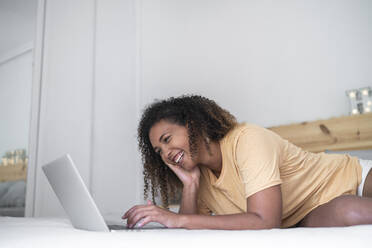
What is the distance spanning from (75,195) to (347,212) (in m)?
0.77

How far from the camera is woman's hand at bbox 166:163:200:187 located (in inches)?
66.2

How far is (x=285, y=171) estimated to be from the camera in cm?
140

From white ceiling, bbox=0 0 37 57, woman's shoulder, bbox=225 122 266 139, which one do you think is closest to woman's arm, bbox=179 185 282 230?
woman's shoulder, bbox=225 122 266 139

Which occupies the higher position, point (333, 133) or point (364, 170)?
point (333, 133)

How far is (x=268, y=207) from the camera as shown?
1.12 m

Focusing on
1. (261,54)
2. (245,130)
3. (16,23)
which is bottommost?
(245,130)

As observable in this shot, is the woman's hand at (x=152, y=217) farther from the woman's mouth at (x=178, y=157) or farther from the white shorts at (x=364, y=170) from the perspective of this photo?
the white shorts at (x=364, y=170)

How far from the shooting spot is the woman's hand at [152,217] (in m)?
1.09

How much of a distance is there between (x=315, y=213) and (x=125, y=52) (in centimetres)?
239

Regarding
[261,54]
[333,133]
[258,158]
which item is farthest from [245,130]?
[261,54]

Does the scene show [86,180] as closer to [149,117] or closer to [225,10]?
[149,117]

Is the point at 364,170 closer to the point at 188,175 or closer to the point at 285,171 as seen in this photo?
the point at 285,171

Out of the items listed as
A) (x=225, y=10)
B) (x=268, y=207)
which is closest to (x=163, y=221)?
(x=268, y=207)

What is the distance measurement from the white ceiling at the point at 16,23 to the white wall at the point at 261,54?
0.91 m
